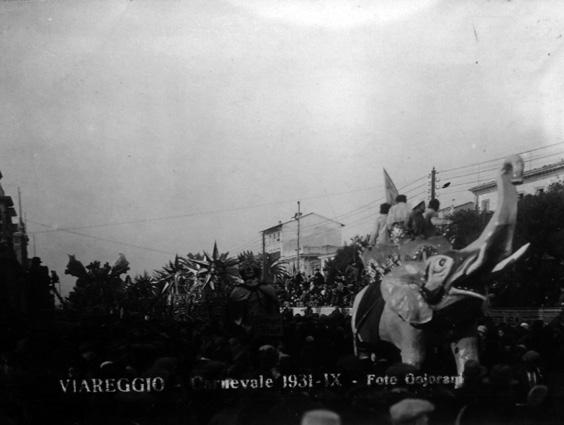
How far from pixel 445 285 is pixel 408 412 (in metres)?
1.83

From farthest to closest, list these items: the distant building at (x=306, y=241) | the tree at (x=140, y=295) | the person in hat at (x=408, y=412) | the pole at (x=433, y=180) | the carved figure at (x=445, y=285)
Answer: the tree at (x=140, y=295)
the distant building at (x=306, y=241)
the pole at (x=433, y=180)
the carved figure at (x=445, y=285)
the person in hat at (x=408, y=412)

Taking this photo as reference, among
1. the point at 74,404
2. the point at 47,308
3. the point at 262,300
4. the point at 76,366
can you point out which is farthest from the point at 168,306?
the point at 74,404

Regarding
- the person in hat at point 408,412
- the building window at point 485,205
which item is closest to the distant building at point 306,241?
the building window at point 485,205

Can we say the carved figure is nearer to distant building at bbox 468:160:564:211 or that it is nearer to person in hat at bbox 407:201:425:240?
person in hat at bbox 407:201:425:240

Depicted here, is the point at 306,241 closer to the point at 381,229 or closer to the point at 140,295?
the point at 381,229

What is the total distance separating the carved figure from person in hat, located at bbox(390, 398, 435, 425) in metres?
1.65

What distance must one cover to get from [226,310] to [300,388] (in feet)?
4.84

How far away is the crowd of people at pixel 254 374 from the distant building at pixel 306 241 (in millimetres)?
1090

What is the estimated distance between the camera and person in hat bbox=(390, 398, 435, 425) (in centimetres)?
369

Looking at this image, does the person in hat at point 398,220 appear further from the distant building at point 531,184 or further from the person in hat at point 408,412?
the person in hat at point 408,412

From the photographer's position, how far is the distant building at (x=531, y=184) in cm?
622

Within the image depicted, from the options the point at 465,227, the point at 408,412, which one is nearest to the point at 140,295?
the point at 465,227

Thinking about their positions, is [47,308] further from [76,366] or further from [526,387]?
[526,387]

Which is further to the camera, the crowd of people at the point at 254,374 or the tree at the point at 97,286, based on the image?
the tree at the point at 97,286
